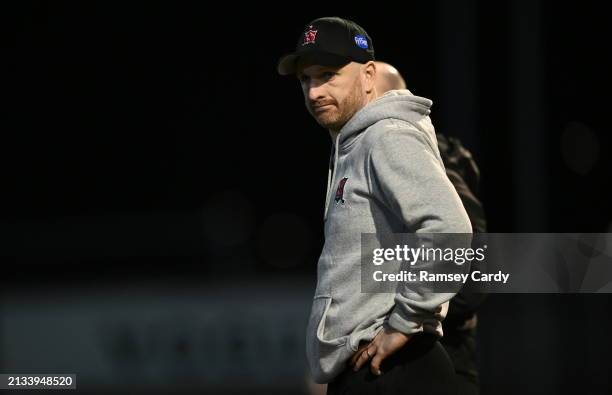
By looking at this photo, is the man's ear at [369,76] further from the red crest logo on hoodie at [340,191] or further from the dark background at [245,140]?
the dark background at [245,140]

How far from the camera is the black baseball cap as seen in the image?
2.97 m

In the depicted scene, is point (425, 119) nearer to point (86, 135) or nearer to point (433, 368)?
point (433, 368)

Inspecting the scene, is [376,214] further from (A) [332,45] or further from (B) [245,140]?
(B) [245,140]

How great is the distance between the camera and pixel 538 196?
11.1m

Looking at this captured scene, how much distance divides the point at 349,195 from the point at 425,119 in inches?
12.7

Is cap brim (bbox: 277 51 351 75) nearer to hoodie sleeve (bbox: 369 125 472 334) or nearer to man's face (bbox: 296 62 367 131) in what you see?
man's face (bbox: 296 62 367 131)

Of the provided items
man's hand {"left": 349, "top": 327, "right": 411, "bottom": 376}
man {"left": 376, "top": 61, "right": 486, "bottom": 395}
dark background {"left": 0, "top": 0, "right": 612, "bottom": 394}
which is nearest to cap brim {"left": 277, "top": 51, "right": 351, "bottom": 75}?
man's hand {"left": 349, "top": 327, "right": 411, "bottom": 376}

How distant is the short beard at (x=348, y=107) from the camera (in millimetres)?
3010

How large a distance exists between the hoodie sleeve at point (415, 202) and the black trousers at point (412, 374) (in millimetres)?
91

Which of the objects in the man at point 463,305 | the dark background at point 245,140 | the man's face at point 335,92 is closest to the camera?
the man's face at point 335,92

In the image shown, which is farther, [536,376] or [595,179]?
[595,179]

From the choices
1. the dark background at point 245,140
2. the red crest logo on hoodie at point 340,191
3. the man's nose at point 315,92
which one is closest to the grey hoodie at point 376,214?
the red crest logo on hoodie at point 340,191

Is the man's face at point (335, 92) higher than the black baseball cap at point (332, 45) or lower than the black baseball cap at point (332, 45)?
lower

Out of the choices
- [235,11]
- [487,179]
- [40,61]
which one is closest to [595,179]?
[487,179]
